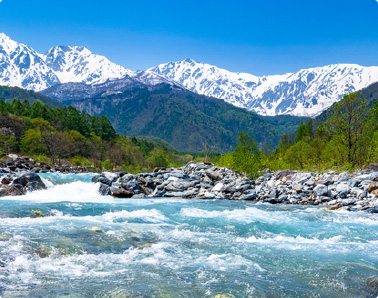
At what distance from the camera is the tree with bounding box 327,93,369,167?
34250 mm

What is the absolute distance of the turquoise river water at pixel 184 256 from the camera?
7668mm

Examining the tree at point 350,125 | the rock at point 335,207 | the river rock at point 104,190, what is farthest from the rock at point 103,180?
the tree at point 350,125

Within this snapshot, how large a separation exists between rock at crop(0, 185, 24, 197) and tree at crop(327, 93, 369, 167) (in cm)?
3434

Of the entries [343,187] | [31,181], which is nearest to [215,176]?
[343,187]

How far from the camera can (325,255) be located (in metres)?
11.3

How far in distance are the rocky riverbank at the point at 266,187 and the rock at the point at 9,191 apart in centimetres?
782

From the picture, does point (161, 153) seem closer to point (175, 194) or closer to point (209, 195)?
point (175, 194)

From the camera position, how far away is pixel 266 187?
30922mm

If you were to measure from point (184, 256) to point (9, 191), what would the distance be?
895 inches

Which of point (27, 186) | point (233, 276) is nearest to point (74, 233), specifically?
point (233, 276)

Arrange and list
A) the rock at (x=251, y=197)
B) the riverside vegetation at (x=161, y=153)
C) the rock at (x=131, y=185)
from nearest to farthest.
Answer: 1. the rock at (x=251, y=197)
2. the rock at (x=131, y=185)
3. the riverside vegetation at (x=161, y=153)

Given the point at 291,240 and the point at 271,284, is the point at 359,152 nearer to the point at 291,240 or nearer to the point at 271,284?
the point at 291,240

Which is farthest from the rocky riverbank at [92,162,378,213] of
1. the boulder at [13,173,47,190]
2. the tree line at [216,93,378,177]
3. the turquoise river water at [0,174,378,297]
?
the turquoise river water at [0,174,378,297]

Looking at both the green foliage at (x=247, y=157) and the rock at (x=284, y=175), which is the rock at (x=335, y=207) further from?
the green foliage at (x=247, y=157)
